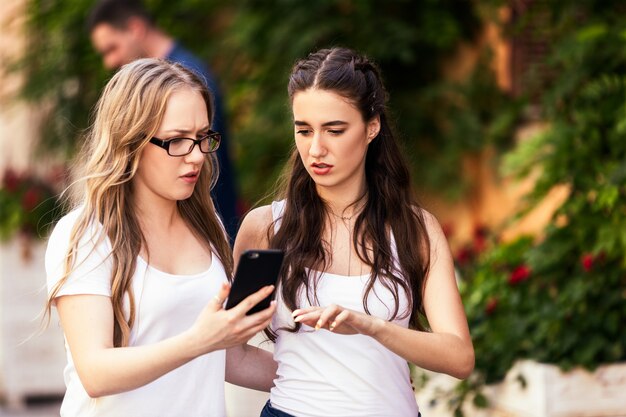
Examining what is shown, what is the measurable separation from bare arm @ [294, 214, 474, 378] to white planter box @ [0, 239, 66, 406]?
6.42 m

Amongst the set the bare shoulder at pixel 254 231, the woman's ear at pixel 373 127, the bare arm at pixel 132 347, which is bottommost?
the bare arm at pixel 132 347

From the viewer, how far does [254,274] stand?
2574 millimetres

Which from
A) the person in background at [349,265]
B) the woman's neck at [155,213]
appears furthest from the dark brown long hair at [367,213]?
the woman's neck at [155,213]

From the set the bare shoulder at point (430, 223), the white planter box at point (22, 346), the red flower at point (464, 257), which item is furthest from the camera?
the white planter box at point (22, 346)

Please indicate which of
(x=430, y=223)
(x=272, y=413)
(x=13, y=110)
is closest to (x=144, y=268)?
(x=272, y=413)

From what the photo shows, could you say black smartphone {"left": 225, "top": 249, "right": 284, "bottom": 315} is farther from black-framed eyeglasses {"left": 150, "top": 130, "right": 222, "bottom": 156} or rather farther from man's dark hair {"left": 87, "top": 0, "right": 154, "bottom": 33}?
man's dark hair {"left": 87, "top": 0, "right": 154, "bottom": 33}

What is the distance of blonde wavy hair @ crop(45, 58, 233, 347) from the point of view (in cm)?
274

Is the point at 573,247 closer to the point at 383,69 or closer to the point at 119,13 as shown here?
the point at 119,13

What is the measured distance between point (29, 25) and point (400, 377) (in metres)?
6.45

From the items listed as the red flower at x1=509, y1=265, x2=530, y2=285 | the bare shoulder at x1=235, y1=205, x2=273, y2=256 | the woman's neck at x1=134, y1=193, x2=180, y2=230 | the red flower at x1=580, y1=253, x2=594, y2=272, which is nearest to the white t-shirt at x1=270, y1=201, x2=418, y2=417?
the bare shoulder at x1=235, y1=205, x2=273, y2=256

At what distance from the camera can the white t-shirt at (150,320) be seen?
8.92 ft

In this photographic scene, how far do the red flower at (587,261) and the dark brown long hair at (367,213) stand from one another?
1946 mm

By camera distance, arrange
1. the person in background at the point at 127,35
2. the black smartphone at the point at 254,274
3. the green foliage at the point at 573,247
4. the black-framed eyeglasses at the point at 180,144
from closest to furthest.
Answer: the black smartphone at the point at 254,274
the black-framed eyeglasses at the point at 180,144
the green foliage at the point at 573,247
the person in background at the point at 127,35

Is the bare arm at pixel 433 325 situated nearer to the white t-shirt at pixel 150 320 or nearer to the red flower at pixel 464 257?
the white t-shirt at pixel 150 320
